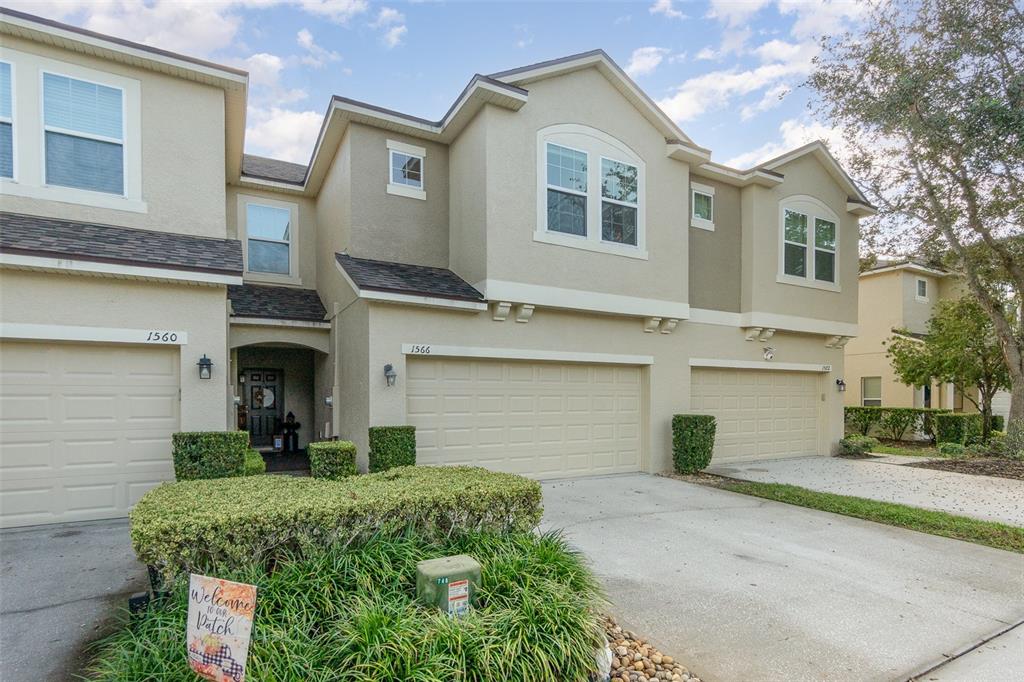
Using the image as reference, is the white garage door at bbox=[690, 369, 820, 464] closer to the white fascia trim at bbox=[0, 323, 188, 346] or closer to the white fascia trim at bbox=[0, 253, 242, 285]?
the white fascia trim at bbox=[0, 253, 242, 285]

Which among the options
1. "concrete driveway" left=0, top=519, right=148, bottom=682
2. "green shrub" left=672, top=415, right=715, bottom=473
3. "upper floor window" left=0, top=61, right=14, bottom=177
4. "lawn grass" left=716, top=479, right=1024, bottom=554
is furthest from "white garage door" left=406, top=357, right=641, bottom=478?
"upper floor window" left=0, top=61, right=14, bottom=177

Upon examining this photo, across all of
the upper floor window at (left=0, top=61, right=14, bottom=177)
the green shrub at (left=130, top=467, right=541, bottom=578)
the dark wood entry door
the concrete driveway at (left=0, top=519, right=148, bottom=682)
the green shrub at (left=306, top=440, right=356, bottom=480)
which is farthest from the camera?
the dark wood entry door

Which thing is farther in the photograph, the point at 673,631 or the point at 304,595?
the point at 673,631

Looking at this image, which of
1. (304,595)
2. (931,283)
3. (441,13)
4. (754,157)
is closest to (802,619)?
(304,595)

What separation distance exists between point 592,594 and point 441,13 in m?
10.1

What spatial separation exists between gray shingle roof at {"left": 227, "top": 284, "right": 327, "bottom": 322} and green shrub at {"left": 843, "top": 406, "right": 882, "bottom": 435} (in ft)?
60.7

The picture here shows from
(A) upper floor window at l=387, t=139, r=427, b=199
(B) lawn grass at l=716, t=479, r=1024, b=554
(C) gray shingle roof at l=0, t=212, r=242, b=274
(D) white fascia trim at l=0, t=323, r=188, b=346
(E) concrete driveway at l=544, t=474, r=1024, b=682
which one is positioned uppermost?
(A) upper floor window at l=387, t=139, r=427, b=199

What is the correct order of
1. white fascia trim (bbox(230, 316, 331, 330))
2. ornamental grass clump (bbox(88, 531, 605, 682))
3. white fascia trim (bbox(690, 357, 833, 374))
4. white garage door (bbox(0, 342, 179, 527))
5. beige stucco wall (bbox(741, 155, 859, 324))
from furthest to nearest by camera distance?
beige stucco wall (bbox(741, 155, 859, 324)), white fascia trim (bbox(690, 357, 833, 374)), white fascia trim (bbox(230, 316, 331, 330)), white garage door (bbox(0, 342, 179, 527)), ornamental grass clump (bbox(88, 531, 605, 682))

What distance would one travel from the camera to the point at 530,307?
9.11m

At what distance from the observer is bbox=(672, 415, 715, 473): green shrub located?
1041cm

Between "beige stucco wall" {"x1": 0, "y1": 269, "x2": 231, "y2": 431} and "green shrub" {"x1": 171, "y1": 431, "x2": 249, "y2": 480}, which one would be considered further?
"green shrub" {"x1": 171, "y1": 431, "x2": 249, "y2": 480}

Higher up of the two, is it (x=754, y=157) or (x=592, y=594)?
(x=754, y=157)

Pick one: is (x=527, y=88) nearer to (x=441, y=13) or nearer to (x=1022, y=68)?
(x=441, y=13)

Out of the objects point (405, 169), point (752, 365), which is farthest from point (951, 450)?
point (405, 169)
